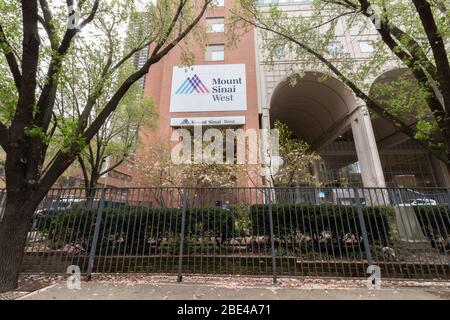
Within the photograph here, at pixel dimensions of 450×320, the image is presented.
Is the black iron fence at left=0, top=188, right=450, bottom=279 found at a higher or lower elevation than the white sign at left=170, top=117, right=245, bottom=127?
lower

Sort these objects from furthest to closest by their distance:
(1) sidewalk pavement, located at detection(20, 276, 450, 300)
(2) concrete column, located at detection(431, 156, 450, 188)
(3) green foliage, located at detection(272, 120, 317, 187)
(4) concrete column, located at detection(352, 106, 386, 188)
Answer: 1. (2) concrete column, located at detection(431, 156, 450, 188)
2. (4) concrete column, located at detection(352, 106, 386, 188)
3. (3) green foliage, located at detection(272, 120, 317, 187)
4. (1) sidewalk pavement, located at detection(20, 276, 450, 300)

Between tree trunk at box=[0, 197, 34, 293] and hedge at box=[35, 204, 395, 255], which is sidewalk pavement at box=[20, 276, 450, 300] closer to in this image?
tree trunk at box=[0, 197, 34, 293]

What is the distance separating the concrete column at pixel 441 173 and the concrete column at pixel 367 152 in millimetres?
18539

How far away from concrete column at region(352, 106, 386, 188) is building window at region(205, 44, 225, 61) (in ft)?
39.8

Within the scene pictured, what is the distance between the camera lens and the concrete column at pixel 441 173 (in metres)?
27.2

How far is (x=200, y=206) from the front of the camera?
6.76 metres

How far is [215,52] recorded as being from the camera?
1925cm

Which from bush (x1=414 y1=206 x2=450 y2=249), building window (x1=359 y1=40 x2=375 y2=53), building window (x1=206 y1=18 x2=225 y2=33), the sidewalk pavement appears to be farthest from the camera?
building window (x1=206 y1=18 x2=225 y2=33)

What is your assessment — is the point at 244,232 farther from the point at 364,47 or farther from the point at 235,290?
the point at 364,47

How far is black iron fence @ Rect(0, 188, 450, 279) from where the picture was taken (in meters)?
6.05

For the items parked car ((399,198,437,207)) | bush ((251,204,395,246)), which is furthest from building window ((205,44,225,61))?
parked car ((399,198,437,207))

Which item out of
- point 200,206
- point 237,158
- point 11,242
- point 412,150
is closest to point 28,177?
point 11,242

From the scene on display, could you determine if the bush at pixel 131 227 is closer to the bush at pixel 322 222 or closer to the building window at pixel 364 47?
the bush at pixel 322 222
